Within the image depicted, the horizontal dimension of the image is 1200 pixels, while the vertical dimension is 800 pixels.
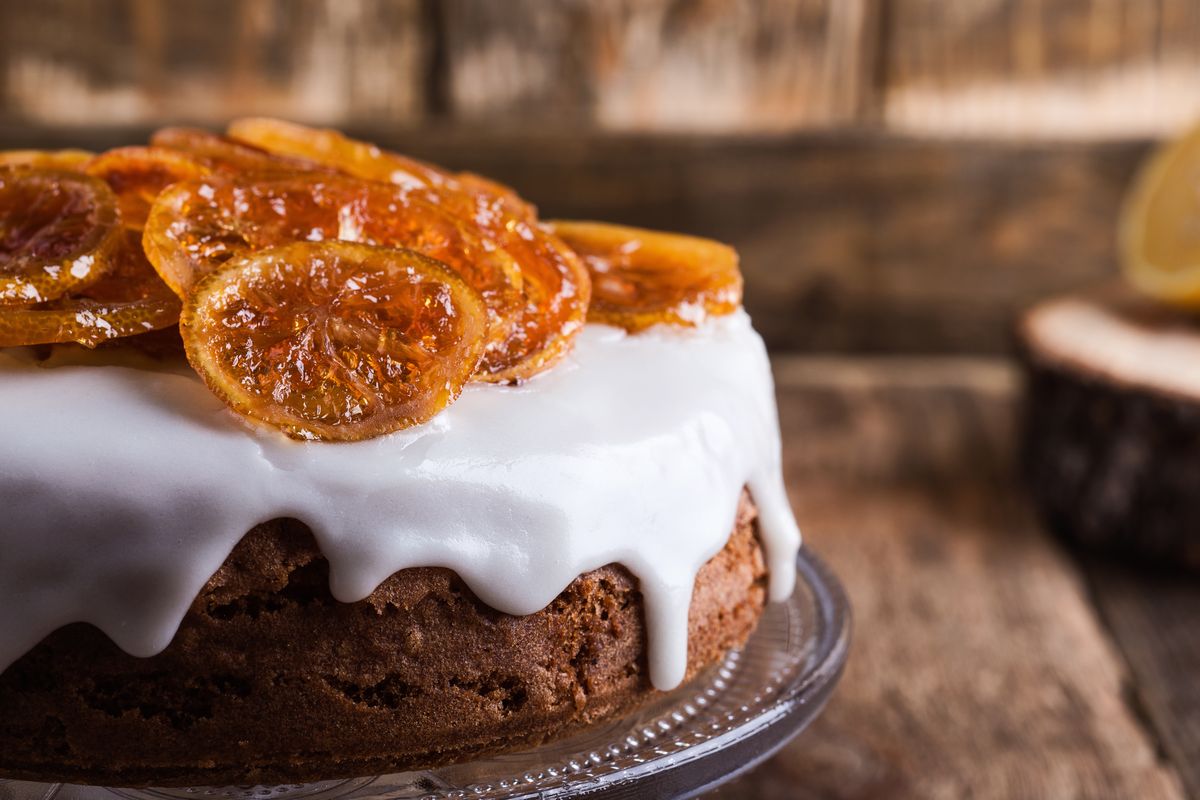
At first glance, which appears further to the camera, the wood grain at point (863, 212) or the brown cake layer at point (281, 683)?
the wood grain at point (863, 212)

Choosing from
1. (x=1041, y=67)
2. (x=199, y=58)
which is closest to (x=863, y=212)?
(x=1041, y=67)

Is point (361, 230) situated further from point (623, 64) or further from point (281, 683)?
point (623, 64)

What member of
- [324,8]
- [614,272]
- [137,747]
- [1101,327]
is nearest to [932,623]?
[1101,327]

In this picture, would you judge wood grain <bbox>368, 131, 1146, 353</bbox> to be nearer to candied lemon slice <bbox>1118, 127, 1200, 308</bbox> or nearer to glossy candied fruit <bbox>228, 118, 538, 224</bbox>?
candied lemon slice <bbox>1118, 127, 1200, 308</bbox>

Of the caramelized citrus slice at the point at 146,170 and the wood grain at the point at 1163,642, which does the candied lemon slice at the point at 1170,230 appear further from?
the caramelized citrus slice at the point at 146,170

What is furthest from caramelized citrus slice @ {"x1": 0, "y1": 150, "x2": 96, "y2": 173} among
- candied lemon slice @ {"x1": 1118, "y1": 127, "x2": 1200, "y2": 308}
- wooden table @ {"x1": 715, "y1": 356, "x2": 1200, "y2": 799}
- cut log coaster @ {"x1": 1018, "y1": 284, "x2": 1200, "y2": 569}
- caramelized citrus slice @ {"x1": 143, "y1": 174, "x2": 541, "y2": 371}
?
candied lemon slice @ {"x1": 1118, "y1": 127, "x2": 1200, "y2": 308}

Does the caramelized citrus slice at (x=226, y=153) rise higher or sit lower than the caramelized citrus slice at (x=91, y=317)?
higher

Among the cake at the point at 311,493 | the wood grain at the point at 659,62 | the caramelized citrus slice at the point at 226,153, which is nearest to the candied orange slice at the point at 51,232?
the cake at the point at 311,493

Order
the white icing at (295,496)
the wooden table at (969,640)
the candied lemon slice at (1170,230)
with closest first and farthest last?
the white icing at (295,496) < the wooden table at (969,640) < the candied lemon slice at (1170,230)
